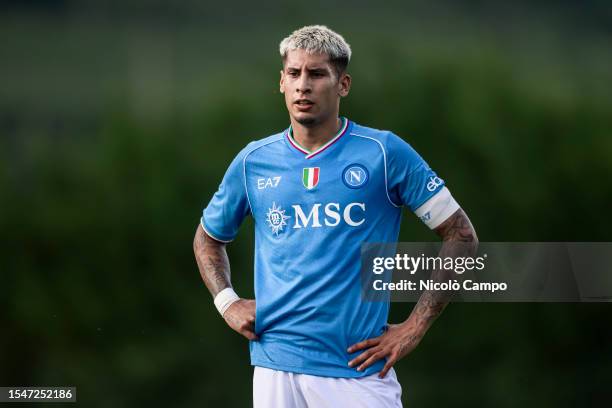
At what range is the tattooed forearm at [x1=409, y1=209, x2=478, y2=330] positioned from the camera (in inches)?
126

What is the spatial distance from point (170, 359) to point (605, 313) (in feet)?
9.48

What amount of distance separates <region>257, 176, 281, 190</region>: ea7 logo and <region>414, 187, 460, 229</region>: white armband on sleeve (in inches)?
20.2

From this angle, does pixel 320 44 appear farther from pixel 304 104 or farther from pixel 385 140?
pixel 385 140

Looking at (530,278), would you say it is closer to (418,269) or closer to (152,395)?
(418,269)

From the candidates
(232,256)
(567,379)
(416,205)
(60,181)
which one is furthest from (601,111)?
(60,181)

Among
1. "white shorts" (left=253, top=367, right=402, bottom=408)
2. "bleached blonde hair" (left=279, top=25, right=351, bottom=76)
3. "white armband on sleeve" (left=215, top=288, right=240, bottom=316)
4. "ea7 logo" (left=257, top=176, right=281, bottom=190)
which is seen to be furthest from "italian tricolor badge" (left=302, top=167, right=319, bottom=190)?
"white shorts" (left=253, top=367, right=402, bottom=408)

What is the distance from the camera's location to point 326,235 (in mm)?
3104

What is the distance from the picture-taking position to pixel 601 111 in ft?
19.6

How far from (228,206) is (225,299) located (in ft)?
1.16

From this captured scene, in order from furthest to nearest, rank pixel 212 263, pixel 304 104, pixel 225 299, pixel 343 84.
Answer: pixel 212 263, pixel 225 299, pixel 343 84, pixel 304 104

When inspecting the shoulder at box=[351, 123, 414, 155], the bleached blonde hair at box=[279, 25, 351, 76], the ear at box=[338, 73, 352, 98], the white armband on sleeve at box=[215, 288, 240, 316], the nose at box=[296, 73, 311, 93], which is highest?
the bleached blonde hair at box=[279, 25, 351, 76]

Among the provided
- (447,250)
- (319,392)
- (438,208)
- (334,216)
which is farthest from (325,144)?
(319,392)

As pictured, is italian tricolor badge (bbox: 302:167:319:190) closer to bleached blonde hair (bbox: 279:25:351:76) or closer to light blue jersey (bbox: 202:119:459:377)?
light blue jersey (bbox: 202:119:459:377)

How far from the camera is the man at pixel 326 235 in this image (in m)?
3.09
